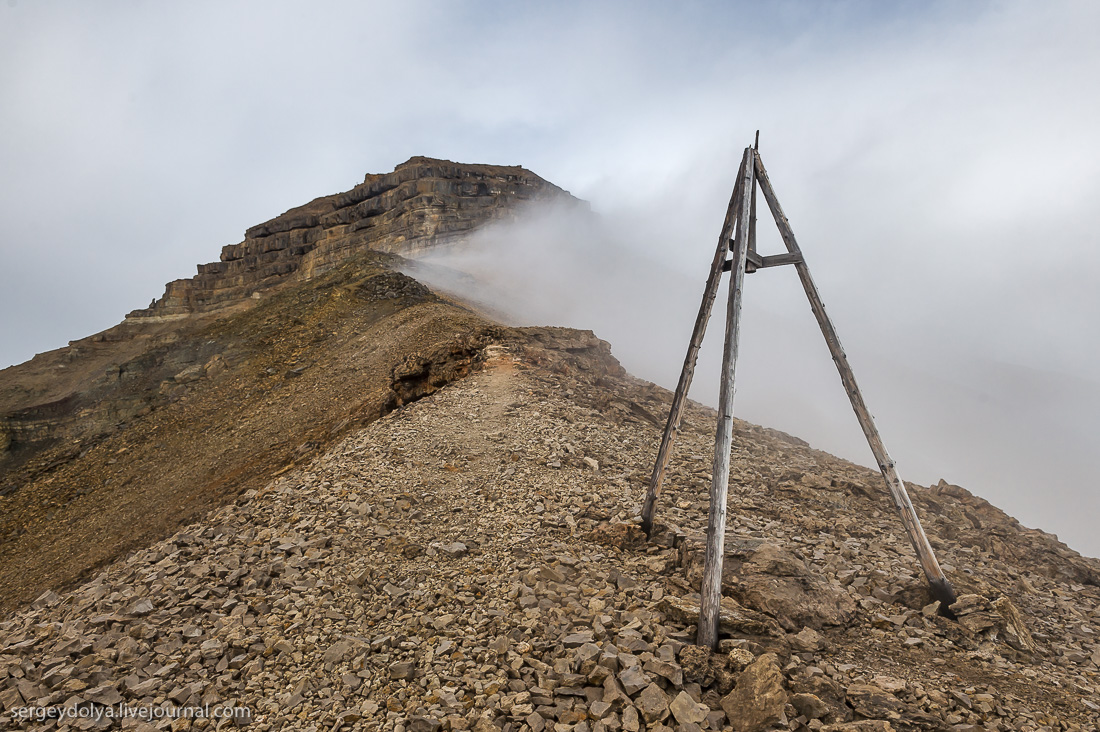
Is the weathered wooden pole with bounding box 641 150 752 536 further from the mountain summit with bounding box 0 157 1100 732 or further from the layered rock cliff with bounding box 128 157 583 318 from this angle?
the layered rock cliff with bounding box 128 157 583 318

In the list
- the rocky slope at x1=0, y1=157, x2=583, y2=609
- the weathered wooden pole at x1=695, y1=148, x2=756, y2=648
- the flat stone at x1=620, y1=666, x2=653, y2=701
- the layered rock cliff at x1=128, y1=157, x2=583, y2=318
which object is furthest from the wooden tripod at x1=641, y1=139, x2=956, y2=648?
the layered rock cliff at x1=128, y1=157, x2=583, y2=318

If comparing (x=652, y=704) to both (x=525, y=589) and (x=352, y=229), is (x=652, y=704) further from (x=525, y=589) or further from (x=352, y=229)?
(x=352, y=229)

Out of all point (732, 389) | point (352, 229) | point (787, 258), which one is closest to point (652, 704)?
point (732, 389)

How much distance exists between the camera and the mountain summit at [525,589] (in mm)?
4047

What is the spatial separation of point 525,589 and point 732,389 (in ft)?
9.23

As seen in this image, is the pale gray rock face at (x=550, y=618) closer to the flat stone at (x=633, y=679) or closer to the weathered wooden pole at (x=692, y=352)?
the flat stone at (x=633, y=679)

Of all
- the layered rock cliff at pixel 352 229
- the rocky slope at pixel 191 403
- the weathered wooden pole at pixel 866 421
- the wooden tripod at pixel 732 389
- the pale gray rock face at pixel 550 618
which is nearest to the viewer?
the pale gray rock face at pixel 550 618

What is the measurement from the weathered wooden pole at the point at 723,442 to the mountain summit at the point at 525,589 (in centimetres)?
25

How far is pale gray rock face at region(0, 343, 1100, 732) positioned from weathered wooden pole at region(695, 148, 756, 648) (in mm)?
265

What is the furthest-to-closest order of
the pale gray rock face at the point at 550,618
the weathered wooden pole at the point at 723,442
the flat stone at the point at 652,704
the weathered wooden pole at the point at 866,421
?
the weathered wooden pole at the point at 866,421 → the weathered wooden pole at the point at 723,442 → the pale gray rock face at the point at 550,618 → the flat stone at the point at 652,704

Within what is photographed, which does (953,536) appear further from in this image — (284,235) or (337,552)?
(284,235)

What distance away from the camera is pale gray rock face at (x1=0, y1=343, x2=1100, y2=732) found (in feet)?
13.0

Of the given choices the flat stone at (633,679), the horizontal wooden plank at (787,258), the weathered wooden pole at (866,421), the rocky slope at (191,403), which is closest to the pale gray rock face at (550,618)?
the flat stone at (633,679)

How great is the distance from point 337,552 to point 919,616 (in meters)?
5.97
